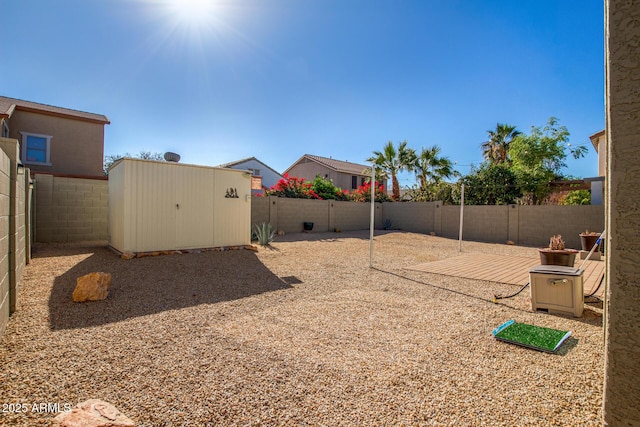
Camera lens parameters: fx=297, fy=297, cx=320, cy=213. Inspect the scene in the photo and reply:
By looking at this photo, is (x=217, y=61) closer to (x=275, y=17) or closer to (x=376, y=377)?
(x=275, y=17)

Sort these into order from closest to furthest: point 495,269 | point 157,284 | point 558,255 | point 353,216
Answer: point 157,284 → point 558,255 → point 495,269 → point 353,216

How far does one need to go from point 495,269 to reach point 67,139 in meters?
17.7

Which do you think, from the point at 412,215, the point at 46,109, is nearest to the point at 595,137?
the point at 412,215

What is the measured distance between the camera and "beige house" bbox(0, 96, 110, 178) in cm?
1266

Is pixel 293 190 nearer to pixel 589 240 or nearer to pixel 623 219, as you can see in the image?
pixel 589 240

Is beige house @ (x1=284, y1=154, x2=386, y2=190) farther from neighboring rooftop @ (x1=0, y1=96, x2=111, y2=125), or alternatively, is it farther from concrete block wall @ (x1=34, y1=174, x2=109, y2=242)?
concrete block wall @ (x1=34, y1=174, x2=109, y2=242)

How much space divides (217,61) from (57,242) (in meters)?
7.20

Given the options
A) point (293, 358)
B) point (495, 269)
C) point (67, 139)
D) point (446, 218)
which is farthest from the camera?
point (446, 218)

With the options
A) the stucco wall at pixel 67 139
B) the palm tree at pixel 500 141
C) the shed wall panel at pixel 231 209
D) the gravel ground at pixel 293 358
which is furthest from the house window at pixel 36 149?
the palm tree at pixel 500 141

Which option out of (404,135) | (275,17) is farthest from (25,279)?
(404,135)

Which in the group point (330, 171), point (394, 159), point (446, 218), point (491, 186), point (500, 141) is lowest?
point (446, 218)

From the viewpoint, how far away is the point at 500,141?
69.5 ft

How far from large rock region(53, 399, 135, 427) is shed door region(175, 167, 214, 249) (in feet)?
20.1

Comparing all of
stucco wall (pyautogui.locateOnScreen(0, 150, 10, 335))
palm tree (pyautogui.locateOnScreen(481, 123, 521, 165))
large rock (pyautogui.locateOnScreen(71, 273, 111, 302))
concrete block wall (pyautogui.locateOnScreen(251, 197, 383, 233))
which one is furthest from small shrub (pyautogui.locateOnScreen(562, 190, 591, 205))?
stucco wall (pyautogui.locateOnScreen(0, 150, 10, 335))
